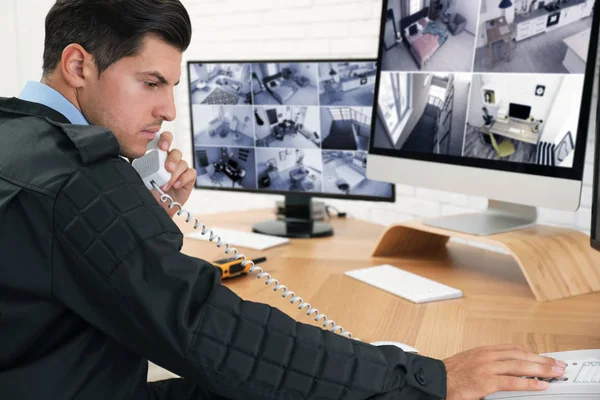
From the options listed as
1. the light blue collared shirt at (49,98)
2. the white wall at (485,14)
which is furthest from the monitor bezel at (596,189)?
the light blue collared shirt at (49,98)

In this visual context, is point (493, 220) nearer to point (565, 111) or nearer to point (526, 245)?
point (526, 245)

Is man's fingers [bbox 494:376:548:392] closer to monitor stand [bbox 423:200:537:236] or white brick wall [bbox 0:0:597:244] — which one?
monitor stand [bbox 423:200:537:236]

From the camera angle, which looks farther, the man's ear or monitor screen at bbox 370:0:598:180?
monitor screen at bbox 370:0:598:180

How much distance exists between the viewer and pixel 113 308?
0.81 meters

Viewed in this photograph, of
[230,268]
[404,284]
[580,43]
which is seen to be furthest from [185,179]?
[580,43]

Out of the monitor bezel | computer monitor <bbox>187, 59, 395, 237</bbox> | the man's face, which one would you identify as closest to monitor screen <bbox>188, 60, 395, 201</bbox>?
computer monitor <bbox>187, 59, 395, 237</bbox>

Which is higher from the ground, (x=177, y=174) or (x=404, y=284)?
(x=177, y=174)

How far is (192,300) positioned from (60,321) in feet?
0.59

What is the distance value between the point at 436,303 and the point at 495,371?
484 mm

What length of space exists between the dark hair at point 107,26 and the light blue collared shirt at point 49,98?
0.07 metres

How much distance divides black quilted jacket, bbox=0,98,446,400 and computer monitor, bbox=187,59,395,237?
1.14 metres

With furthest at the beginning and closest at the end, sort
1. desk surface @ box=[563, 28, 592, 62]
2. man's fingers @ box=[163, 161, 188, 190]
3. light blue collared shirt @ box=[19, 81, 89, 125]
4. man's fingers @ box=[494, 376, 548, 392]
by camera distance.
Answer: man's fingers @ box=[163, 161, 188, 190] → desk surface @ box=[563, 28, 592, 62] → light blue collared shirt @ box=[19, 81, 89, 125] → man's fingers @ box=[494, 376, 548, 392]

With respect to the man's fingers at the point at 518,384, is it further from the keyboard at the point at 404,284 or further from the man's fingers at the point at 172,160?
the man's fingers at the point at 172,160

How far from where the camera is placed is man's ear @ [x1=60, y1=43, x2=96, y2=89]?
3.48ft
